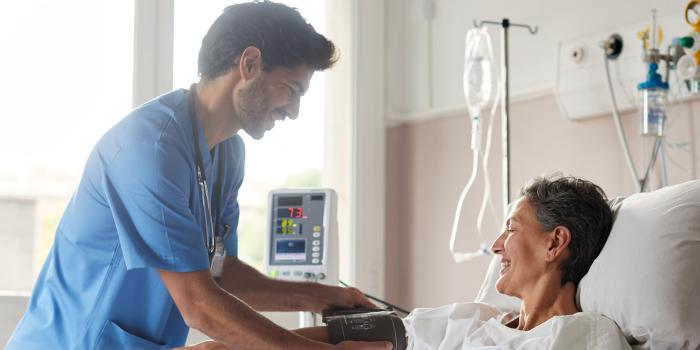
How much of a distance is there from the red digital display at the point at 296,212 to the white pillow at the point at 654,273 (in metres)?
1.12

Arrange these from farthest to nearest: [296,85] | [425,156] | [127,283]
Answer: [425,156]
[296,85]
[127,283]

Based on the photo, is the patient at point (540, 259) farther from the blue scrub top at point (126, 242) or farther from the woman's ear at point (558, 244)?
the blue scrub top at point (126, 242)

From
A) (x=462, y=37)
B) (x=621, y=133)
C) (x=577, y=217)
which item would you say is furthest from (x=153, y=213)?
(x=462, y=37)

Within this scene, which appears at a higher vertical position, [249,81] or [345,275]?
[249,81]

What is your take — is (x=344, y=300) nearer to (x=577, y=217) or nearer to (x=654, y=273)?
(x=577, y=217)

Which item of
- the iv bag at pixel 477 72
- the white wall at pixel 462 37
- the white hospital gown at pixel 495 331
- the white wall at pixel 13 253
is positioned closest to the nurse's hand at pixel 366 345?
the white hospital gown at pixel 495 331

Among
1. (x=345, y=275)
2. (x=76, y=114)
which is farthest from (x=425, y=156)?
(x=76, y=114)

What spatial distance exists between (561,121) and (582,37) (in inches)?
11.1

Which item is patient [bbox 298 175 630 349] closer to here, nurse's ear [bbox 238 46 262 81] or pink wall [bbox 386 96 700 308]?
nurse's ear [bbox 238 46 262 81]

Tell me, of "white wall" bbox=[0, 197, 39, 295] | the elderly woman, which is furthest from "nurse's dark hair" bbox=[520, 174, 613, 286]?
"white wall" bbox=[0, 197, 39, 295]

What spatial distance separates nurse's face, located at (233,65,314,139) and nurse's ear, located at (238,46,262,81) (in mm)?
11

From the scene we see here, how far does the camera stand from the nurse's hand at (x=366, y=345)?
63.4 inches

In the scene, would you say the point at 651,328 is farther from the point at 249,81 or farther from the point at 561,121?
the point at 561,121

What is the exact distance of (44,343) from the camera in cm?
167
